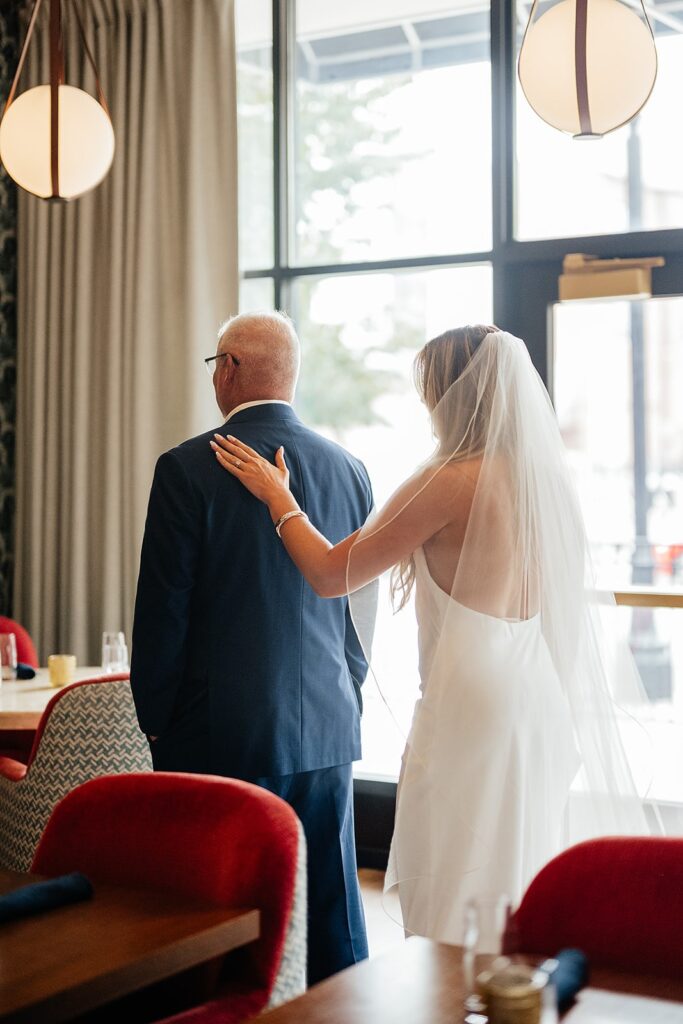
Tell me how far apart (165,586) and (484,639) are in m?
0.64

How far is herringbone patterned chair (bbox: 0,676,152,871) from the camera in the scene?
2975 millimetres

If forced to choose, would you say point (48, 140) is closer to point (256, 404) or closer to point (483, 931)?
point (256, 404)

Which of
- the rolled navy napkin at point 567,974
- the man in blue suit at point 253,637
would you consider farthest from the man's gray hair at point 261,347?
the rolled navy napkin at point 567,974

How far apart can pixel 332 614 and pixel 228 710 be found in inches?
13.3

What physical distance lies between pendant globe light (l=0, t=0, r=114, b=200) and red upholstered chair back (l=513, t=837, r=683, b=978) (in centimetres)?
253

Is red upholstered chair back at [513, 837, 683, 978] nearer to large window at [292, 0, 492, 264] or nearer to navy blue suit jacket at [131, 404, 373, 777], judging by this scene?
navy blue suit jacket at [131, 404, 373, 777]

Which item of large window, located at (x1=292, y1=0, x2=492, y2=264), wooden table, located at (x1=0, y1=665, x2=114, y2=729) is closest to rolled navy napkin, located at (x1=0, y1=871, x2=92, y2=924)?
wooden table, located at (x1=0, y1=665, x2=114, y2=729)

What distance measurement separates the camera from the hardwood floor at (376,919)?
365 cm

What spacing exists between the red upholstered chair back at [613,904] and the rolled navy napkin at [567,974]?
189 millimetres

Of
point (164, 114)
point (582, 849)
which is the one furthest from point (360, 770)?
point (582, 849)

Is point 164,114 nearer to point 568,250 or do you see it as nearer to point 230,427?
point 568,250

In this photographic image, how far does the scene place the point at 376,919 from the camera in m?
3.91

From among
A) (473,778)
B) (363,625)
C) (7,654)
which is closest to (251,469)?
(363,625)

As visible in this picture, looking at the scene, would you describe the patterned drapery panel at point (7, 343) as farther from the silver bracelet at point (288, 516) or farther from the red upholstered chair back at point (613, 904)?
the red upholstered chair back at point (613, 904)
